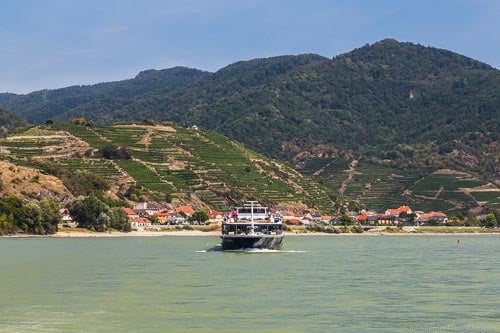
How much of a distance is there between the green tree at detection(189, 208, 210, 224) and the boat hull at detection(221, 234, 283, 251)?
8590cm

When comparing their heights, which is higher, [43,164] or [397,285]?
[43,164]

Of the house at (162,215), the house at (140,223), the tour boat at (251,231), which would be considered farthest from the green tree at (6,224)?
the tour boat at (251,231)

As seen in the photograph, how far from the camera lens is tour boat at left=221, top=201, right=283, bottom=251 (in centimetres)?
10312

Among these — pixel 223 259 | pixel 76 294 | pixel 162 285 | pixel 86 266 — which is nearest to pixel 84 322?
pixel 76 294

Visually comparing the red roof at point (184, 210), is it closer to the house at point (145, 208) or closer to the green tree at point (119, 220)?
the house at point (145, 208)

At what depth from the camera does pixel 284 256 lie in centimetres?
9625

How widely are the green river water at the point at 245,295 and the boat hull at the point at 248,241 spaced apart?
33.0 ft

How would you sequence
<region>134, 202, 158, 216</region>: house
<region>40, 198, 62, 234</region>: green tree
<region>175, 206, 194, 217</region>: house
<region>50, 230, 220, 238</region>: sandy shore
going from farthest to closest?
<region>175, 206, 194, 217</region>: house < <region>134, 202, 158, 216</region>: house < <region>50, 230, 220, 238</region>: sandy shore < <region>40, 198, 62, 234</region>: green tree

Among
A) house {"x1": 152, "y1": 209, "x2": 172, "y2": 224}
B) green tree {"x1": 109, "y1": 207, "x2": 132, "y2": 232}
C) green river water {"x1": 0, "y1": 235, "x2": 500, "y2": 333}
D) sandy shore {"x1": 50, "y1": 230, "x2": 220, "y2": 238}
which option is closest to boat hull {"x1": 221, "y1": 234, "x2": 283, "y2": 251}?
green river water {"x1": 0, "y1": 235, "x2": 500, "y2": 333}

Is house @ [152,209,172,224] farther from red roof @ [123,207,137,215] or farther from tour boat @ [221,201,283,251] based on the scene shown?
tour boat @ [221,201,283,251]

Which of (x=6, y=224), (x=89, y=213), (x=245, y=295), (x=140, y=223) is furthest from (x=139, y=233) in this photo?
(x=245, y=295)

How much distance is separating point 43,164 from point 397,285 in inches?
5365

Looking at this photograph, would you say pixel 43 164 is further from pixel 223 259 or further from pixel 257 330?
pixel 257 330

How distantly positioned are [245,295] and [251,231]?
47.5 metres
